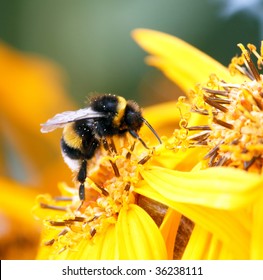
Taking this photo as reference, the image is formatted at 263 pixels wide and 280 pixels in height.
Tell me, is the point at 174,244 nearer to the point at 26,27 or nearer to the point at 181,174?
the point at 181,174

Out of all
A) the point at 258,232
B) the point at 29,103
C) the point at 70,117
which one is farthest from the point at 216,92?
the point at 29,103

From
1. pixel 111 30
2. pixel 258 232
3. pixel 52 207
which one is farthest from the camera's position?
pixel 111 30

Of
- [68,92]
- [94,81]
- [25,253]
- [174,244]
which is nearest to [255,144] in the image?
[174,244]

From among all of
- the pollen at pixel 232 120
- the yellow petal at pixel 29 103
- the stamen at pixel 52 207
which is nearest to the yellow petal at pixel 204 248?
the pollen at pixel 232 120

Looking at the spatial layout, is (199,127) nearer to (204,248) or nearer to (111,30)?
(204,248)

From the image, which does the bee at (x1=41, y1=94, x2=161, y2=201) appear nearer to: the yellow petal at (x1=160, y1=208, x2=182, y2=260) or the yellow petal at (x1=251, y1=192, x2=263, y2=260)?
the yellow petal at (x1=160, y1=208, x2=182, y2=260)

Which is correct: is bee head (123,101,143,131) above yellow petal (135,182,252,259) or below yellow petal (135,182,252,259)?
above

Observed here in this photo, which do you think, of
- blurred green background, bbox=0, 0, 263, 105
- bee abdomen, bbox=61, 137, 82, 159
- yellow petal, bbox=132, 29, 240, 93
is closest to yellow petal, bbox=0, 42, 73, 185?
blurred green background, bbox=0, 0, 263, 105
